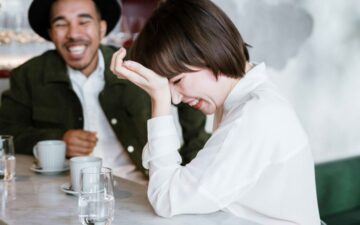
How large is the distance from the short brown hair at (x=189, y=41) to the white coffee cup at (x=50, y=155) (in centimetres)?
51

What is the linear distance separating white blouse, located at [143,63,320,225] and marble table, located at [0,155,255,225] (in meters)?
0.03

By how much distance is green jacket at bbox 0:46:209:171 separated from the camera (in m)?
2.25

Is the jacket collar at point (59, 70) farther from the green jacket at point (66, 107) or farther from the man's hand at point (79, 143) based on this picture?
the man's hand at point (79, 143)

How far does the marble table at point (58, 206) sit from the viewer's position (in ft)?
3.86

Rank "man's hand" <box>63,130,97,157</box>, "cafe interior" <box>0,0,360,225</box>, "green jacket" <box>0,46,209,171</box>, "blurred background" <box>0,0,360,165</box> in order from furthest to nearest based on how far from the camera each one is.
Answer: "blurred background" <box>0,0,360,165</box>
"cafe interior" <box>0,0,360,225</box>
"green jacket" <box>0,46,209,171</box>
"man's hand" <box>63,130,97,157</box>

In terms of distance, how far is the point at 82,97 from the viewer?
2.35 m

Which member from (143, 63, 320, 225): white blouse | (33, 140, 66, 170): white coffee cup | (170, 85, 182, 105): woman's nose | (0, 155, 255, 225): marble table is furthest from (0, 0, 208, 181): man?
(143, 63, 320, 225): white blouse

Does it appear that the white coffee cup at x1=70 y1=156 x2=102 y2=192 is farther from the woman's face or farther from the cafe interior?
the cafe interior

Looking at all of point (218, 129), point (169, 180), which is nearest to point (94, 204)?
point (169, 180)

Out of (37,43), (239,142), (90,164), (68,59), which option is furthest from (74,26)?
(239,142)

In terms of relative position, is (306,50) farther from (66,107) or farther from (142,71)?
(142,71)

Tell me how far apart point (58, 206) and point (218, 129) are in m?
0.42

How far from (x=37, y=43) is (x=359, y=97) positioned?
202cm

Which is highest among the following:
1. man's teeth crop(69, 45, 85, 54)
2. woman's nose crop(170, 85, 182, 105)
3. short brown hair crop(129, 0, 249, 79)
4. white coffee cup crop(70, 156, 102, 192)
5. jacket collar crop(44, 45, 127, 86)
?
short brown hair crop(129, 0, 249, 79)
